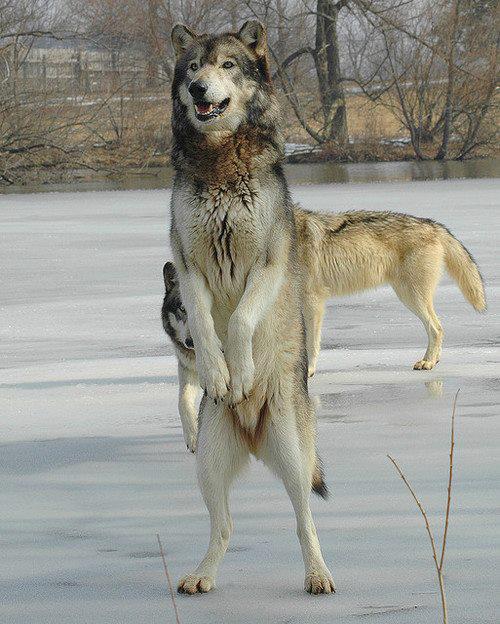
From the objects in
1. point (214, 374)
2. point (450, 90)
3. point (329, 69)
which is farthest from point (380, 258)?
point (329, 69)

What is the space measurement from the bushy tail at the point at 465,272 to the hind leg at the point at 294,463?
4263 millimetres

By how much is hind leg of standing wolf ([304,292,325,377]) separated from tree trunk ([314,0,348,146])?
924 inches

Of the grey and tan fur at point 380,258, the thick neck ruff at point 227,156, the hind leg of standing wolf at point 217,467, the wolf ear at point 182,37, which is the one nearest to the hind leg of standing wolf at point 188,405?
the hind leg of standing wolf at point 217,467

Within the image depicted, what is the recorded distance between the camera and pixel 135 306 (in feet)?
29.9

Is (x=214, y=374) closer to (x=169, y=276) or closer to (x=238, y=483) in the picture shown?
(x=238, y=483)

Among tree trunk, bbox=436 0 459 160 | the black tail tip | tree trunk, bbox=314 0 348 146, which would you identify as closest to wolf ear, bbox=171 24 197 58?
the black tail tip

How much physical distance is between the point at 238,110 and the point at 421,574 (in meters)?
1.66

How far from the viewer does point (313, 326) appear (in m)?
7.18

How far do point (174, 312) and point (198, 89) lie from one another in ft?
7.14

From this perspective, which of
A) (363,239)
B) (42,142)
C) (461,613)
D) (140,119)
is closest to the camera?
(461,613)

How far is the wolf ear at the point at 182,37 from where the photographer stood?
4.09 metres

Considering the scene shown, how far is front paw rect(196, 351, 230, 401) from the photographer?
3535mm

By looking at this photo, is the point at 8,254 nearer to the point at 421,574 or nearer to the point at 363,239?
the point at 363,239

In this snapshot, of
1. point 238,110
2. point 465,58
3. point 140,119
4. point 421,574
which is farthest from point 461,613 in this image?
point 465,58
